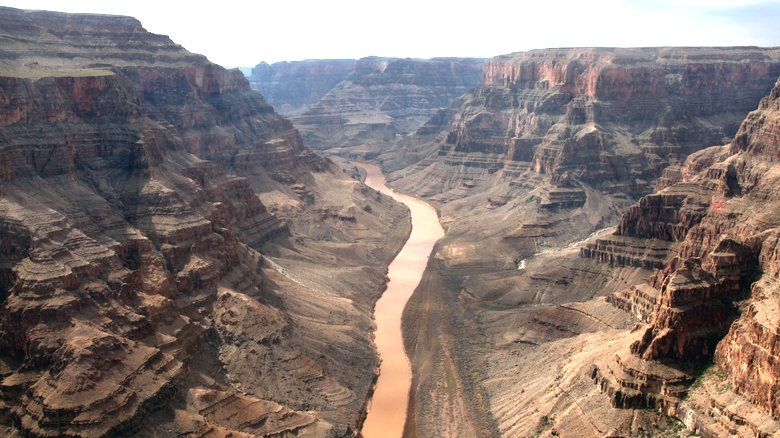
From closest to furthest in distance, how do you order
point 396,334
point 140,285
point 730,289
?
point 730,289, point 140,285, point 396,334

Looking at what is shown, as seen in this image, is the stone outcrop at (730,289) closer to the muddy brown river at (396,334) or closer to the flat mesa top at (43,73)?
the muddy brown river at (396,334)

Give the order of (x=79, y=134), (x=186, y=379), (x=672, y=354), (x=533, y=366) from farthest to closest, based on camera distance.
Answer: (x=79, y=134) → (x=533, y=366) → (x=186, y=379) → (x=672, y=354)

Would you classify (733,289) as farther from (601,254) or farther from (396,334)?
(396,334)

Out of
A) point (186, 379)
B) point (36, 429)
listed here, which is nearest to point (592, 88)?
point (186, 379)

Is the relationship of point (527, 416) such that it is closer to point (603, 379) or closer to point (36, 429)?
point (603, 379)

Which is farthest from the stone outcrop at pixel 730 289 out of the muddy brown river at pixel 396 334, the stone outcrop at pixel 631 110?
A: the stone outcrop at pixel 631 110

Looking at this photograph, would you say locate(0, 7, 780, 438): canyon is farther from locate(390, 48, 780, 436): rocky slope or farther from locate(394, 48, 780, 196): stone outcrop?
locate(394, 48, 780, 196): stone outcrop

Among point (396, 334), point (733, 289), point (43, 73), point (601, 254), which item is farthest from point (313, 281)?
point (733, 289)
